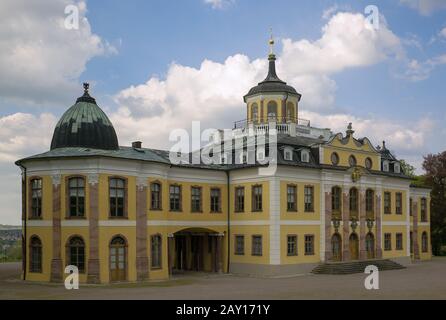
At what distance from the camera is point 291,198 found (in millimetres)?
42500

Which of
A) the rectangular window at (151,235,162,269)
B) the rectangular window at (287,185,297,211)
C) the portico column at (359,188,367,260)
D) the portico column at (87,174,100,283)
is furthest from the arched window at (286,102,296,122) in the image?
the portico column at (87,174,100,283)

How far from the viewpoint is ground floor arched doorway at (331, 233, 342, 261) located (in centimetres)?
4488

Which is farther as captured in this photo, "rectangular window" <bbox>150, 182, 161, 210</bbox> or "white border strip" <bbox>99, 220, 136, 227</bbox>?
"rectangular window" <bbox>150, 182, 161, 210</bbox>

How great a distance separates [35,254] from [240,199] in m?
15.1

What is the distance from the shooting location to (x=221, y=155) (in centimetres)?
4631

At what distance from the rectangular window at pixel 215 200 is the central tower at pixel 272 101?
28.3ft

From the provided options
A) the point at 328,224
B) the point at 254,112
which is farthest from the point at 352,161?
the point at 254,112

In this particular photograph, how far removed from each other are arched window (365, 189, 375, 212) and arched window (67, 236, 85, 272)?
2367cm

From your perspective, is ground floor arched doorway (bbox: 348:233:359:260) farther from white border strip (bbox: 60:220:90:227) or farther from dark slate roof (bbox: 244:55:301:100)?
white border strip (bbox: 60:220:90:227)

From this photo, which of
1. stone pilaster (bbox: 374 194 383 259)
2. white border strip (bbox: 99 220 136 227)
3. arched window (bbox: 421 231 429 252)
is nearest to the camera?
white border strip (bbox: 99 220 136 227)

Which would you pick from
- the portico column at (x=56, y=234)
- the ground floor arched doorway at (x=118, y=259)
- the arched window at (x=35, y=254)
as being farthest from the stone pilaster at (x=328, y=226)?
the arched window at (x=35, y=254)

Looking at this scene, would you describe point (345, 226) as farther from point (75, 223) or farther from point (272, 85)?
point (75, 223)

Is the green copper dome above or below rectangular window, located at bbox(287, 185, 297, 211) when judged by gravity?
above
